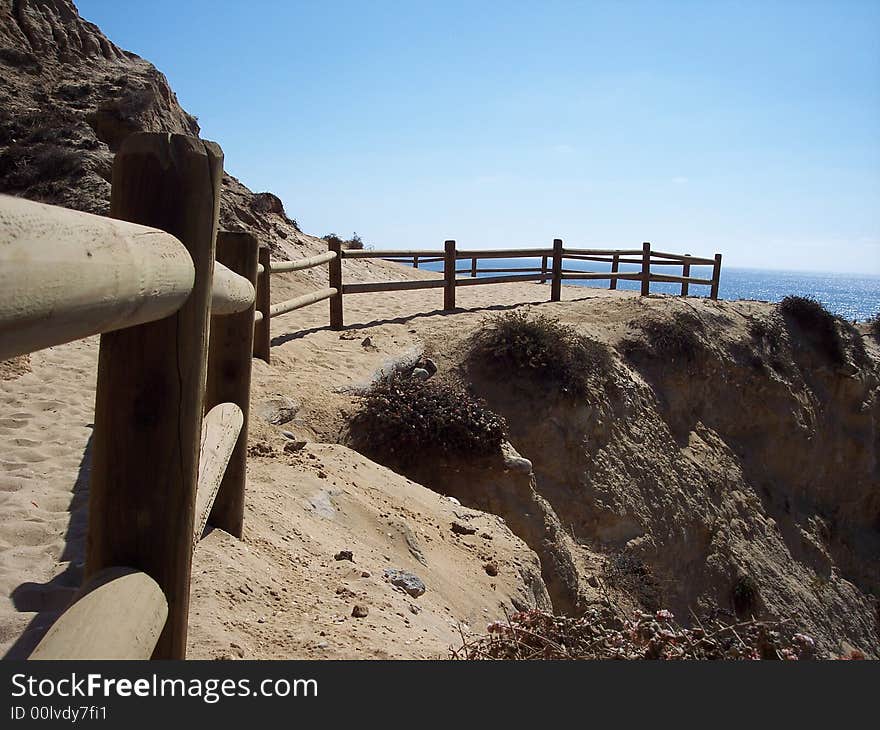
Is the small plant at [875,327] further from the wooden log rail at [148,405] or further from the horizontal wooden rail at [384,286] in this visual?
the wooden log rail at [148,405]

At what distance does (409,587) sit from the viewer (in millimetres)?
4262

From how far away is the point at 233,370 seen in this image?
12.7 feet

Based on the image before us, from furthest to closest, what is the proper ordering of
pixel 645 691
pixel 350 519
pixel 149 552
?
pixel 350 519, pixel 149 552, pixel 645 691

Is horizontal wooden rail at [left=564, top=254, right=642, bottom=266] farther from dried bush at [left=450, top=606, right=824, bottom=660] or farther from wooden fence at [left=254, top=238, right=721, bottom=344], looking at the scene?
dried bush at [left=450, top=606, right=824, bottom=660]

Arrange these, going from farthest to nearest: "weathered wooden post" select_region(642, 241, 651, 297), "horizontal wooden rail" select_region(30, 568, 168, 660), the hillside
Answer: "weathered wooden post" select_region(642, 241, 651, 297) → the hillside → "horizontal wooden rail" select_region(30, 568, 168, 660)

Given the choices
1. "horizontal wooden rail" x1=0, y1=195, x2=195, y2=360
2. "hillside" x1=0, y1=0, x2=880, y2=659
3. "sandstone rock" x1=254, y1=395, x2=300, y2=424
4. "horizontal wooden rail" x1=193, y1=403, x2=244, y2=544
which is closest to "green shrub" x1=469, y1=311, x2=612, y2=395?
"hillside" x1=0, y1=0, x2=880, y2=659

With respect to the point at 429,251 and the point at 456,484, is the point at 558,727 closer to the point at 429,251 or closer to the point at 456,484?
the point at 456,484

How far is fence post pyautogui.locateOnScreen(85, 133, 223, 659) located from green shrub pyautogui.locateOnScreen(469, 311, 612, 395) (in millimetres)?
8062

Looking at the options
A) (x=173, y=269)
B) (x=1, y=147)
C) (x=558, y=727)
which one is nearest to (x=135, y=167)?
(x=173, y=269)

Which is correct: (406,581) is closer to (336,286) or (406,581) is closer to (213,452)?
(213,452)

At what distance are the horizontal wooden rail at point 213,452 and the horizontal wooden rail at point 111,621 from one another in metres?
0.33

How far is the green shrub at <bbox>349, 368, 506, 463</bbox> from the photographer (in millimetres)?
7629

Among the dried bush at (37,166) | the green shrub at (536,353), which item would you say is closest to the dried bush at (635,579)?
the green shrub at (536,353)

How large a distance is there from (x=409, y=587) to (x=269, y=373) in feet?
14.4
